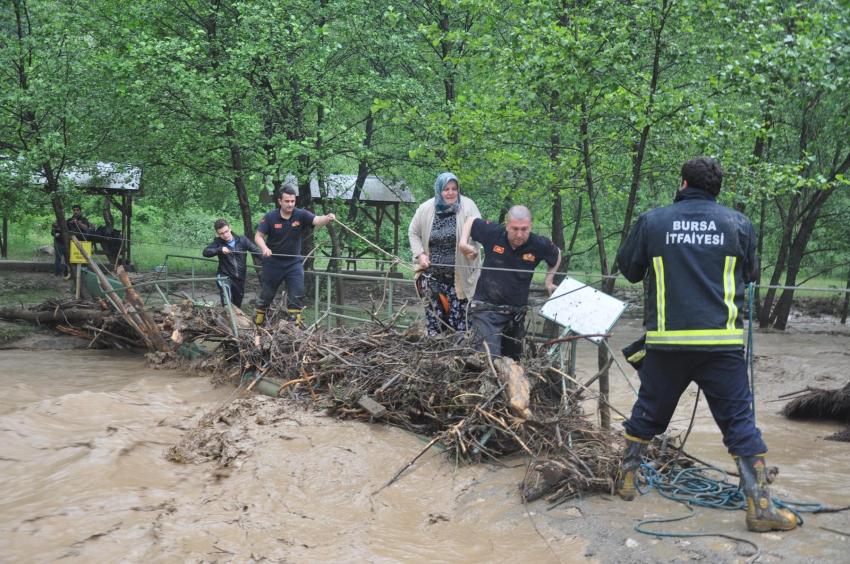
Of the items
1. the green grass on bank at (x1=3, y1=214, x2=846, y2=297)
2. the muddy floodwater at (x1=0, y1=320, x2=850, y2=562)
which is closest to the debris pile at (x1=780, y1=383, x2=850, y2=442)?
the muddy floodwater at (x1=0, y1=320, x2=850, y2=562)

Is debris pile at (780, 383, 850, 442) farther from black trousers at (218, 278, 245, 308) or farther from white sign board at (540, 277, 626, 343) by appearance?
black trousers at (218, 278, 245, 308)

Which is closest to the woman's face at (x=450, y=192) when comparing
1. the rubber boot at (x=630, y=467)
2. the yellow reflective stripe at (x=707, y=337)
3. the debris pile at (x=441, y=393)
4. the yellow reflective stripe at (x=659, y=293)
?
the debris pile at (x=441, y=393)

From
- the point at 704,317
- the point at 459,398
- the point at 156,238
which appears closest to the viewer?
the point at 704,317

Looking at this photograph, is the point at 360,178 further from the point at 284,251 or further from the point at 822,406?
the point at 822,406

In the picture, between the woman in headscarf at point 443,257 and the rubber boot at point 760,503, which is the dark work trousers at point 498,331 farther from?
the rubber boot at point 760,503

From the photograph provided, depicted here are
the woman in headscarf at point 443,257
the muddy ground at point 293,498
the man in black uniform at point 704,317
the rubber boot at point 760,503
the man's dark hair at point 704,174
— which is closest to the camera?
the rubber boot at point 760,503

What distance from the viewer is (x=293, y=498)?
5.11 metres

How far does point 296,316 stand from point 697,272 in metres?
5.43

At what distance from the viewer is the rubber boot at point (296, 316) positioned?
8.30 meters

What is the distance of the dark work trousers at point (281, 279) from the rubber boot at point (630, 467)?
→ 5.45m

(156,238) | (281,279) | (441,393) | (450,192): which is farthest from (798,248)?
(156,238)

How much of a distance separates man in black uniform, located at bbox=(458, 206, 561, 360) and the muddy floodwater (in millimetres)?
1092

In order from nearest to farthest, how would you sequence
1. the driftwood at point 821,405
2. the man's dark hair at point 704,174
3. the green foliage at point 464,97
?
the man's dark hair at point 704,174 → the driftwood at point 821,405 → the green foliage at point 464,97

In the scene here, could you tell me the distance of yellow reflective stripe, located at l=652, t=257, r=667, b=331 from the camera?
4.17 m
